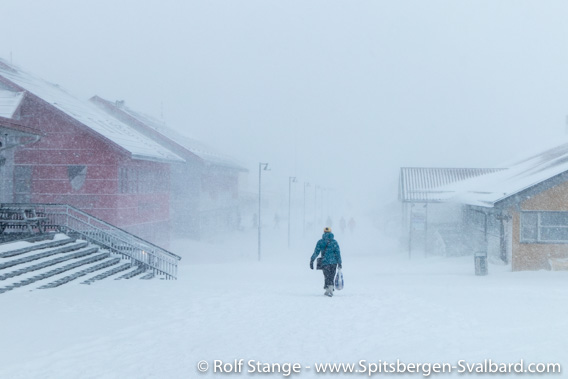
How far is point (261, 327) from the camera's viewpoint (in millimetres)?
8898

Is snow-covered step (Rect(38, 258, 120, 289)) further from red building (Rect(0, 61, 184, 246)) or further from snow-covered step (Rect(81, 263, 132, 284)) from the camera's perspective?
red building (Rect(0, 61, 184, 246))

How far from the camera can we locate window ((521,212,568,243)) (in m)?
18.5

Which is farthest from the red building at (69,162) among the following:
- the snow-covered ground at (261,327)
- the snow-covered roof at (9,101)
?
the snow-covered ground at (261,327)

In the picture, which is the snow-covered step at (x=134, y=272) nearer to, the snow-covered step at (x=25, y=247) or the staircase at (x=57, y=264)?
the staircase at (x=57, y=264)

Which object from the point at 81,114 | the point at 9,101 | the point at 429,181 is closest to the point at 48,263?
the point at 9,101

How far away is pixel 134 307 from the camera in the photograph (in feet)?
33.8

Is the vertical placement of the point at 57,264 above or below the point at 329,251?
below

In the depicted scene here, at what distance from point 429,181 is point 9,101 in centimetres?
2546

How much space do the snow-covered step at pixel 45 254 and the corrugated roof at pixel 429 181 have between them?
20617 mm

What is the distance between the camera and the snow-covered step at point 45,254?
40.3 feet

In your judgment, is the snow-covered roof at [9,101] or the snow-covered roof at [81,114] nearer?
the snow-covered roof at [9,101]

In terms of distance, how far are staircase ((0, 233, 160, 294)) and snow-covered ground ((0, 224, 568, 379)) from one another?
2.41 feet

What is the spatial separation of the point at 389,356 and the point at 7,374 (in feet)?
16.3

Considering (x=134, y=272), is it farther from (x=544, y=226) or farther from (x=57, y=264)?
(x=544, y=226)
